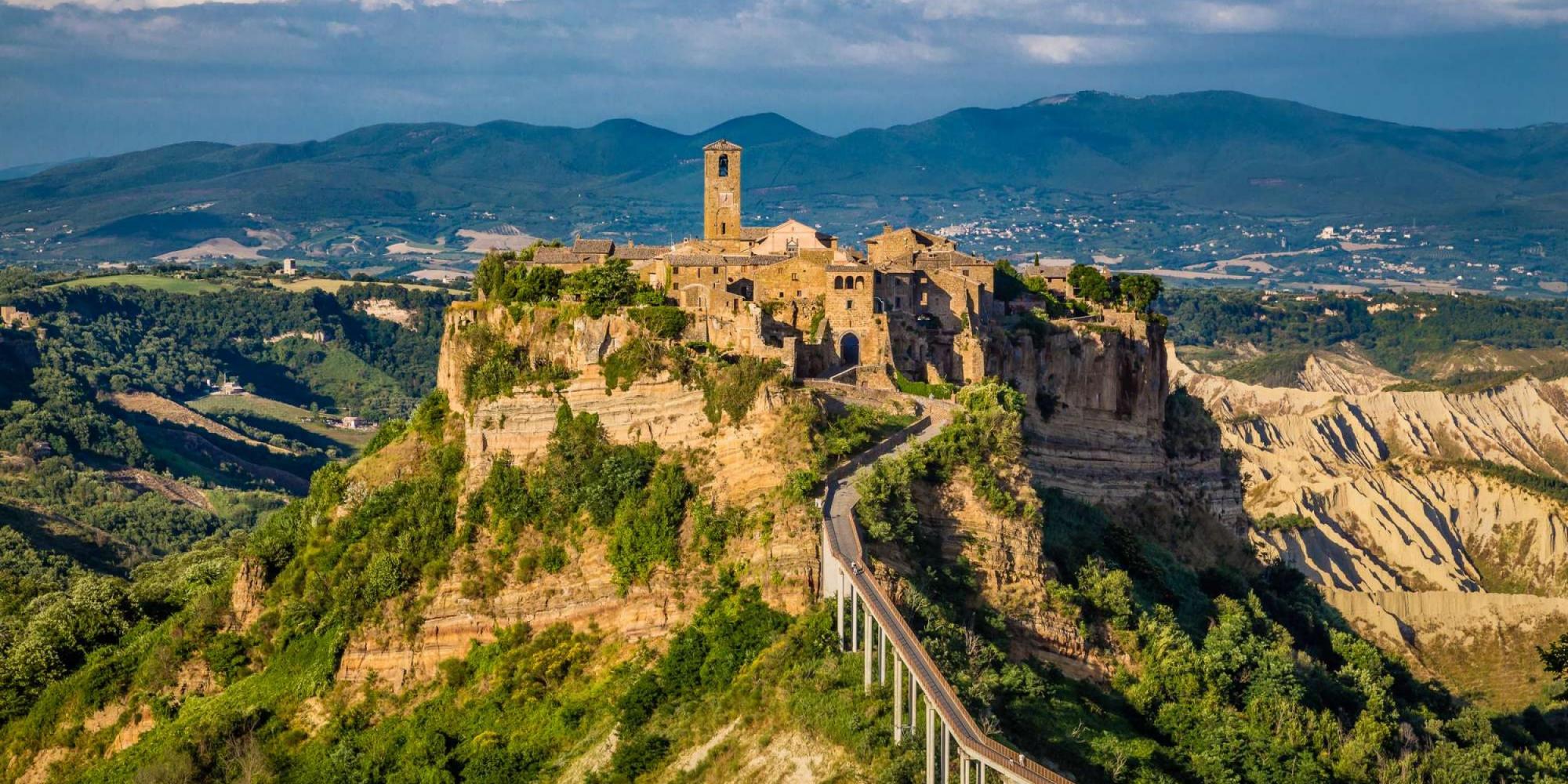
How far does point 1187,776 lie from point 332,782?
19759 mm

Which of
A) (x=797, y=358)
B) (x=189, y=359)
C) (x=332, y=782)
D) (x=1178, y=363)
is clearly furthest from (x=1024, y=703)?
(x=189, y=359)

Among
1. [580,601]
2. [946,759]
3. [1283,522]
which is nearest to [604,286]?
[580,601]

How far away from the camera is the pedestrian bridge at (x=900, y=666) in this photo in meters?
33.4

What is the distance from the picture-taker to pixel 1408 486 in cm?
9462

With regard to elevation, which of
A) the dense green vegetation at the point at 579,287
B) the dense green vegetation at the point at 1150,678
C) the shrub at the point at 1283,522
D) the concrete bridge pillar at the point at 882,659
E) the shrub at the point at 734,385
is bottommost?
the shrub at the point at 1283,522

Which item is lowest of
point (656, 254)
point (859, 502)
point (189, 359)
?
point (189, 359)

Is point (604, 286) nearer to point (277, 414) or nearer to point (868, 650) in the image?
point (868, 650)

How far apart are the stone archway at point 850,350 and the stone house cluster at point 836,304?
29 millimetres

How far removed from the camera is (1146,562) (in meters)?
55.1

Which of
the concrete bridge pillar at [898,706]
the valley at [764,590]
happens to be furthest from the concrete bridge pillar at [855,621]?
the concrete bridge pillar at [898,706]

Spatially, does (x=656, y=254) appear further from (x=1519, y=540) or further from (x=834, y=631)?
(x=1519, y=540)

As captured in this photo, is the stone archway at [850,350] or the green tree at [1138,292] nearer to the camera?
the stone archway at [850,350]

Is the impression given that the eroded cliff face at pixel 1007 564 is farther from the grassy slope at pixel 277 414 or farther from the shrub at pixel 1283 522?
the grassy slope at pixel 277 414

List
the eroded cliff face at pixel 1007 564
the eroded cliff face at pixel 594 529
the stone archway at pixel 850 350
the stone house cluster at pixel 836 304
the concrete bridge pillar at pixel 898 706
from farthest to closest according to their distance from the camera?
the stone archway at pixel 850 350
the stone house cluster at pixel 836 304
the eroded cliff face at pixel 1007 564
the eroded cliff face at pixel 594 529
the concrete bridge pillar at pixel 898 706
